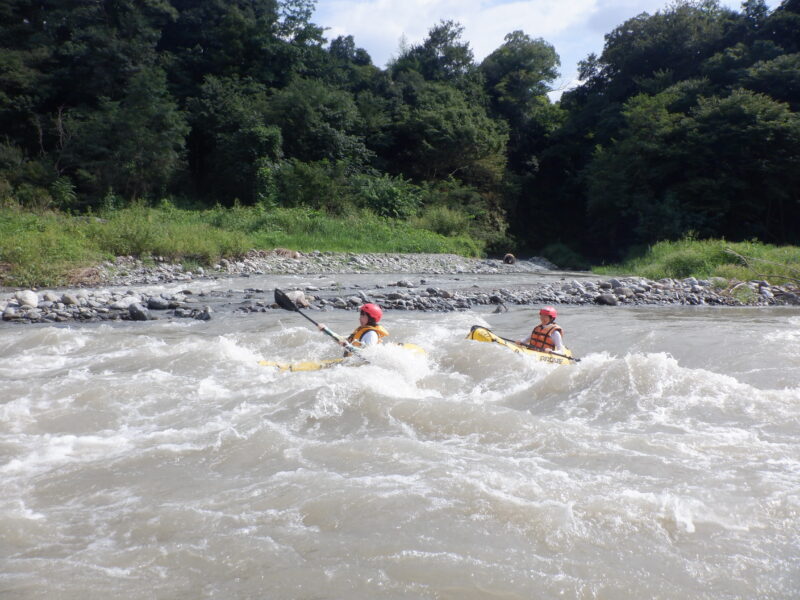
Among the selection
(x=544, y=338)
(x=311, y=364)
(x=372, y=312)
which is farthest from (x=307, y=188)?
(x=311, y=364)

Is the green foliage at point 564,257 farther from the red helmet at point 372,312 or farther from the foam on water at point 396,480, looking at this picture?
the foam on water at point 396,480

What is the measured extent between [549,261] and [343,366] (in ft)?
76.1

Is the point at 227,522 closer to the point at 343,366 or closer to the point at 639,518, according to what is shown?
the point at 639,518

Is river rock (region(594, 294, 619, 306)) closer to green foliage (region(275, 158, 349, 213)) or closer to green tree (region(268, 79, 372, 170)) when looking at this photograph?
green foliage (region(275, 158, 349, 213))

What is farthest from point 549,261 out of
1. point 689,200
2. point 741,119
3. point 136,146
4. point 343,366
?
point 343,366

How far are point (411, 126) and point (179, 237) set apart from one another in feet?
55.9

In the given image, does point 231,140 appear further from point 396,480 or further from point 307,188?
point 396,480

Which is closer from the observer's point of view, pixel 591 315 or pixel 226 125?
pixel 591 315

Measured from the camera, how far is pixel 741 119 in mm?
21531

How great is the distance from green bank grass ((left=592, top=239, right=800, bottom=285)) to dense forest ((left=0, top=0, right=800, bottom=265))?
5.53 metres

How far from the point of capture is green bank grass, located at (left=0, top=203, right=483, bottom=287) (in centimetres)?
1293

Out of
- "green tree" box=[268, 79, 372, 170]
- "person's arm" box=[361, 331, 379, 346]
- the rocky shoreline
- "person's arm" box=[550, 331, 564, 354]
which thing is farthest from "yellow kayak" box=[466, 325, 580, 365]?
"green tree" box=[268, 79, 372, 170]

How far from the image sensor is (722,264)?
15.7m

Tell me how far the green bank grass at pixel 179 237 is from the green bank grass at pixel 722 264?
895 cm
